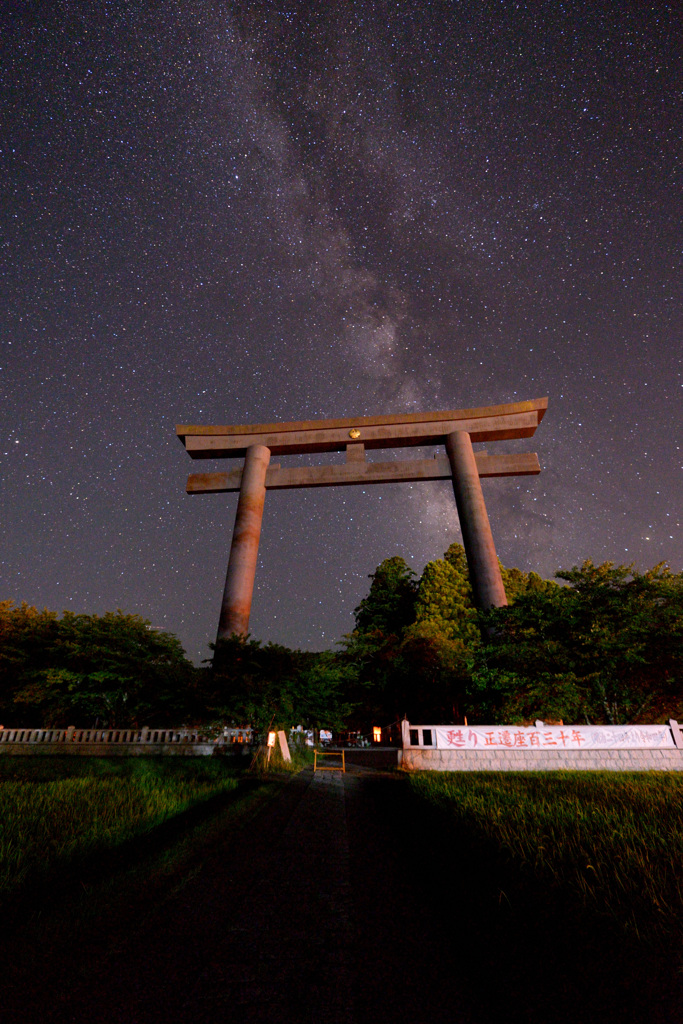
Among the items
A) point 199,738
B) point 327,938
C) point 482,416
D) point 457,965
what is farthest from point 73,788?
point 482,416

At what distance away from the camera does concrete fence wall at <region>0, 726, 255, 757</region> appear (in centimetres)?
1202

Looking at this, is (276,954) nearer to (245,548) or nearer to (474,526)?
(474,526)

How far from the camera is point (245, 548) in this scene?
17500 millimetres

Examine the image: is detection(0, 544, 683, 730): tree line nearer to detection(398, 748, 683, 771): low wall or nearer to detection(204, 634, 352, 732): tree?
detection(204, 634, 352, 732): tree

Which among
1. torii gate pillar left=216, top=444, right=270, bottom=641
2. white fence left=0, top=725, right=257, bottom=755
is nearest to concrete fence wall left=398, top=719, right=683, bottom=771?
white fence left=0, top=725, right=257, bottom=755

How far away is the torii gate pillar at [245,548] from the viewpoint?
53.0 ft

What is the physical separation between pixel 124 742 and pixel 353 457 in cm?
1273

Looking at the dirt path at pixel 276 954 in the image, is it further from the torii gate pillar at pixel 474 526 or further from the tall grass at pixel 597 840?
the torii gate pillar at pixel 474 526

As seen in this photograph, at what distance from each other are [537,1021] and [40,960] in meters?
1.44

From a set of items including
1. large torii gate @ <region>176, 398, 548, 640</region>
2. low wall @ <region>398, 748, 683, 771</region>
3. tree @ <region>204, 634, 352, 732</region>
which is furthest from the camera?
large torii gate @ <region>176, 398, 548, 640</region>

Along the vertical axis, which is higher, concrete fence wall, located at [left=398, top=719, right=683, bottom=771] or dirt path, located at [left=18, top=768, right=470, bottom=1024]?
concrete fence wall, located at [left=398, top=719, right=683, bottom=771]

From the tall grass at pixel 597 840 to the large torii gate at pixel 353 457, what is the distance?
12.4 metres

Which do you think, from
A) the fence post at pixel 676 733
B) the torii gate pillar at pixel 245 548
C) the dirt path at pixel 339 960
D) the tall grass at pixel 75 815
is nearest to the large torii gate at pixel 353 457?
the torii gate pillar at pixel 245 548

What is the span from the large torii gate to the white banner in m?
7.74
